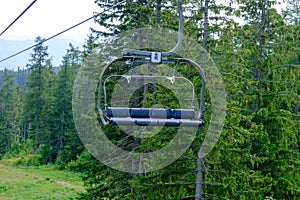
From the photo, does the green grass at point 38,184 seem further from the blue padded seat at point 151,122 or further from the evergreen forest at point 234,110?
the blue padded seat at point 151,122

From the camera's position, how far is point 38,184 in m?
25.7

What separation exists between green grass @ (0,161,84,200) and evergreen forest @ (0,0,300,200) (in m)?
8.72

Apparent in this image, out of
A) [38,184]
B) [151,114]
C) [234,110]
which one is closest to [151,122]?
[151,114]

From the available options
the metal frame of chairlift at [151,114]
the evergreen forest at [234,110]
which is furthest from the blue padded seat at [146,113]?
the evergreen forest at [234,110]

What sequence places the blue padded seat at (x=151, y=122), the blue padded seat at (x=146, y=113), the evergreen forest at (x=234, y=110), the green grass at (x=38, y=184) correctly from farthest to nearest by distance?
the green grass at (x=38, y=184), the evergreen forest at (x=234, y=110), the blue padded seat at (x=146, y=113), the blue padded seat at (x=151, y=122)

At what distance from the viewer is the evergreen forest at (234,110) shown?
8.54 m

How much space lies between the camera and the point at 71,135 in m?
34.2

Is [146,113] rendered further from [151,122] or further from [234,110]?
[234,110]

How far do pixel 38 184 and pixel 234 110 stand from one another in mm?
19920

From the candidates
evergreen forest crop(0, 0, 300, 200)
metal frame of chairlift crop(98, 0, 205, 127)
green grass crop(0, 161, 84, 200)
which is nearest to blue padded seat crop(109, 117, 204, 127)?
metal frame of chairlift crop(98, 0, 205, 127)

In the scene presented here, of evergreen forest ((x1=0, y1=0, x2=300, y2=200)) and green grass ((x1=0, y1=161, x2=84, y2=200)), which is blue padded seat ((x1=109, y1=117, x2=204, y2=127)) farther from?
green grass ((x1=0, y1=161, x2=84, y2=200))

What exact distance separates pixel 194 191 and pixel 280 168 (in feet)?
14.0

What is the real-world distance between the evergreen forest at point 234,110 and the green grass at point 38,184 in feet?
28.6

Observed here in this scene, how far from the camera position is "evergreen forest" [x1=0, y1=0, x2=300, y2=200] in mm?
8539
